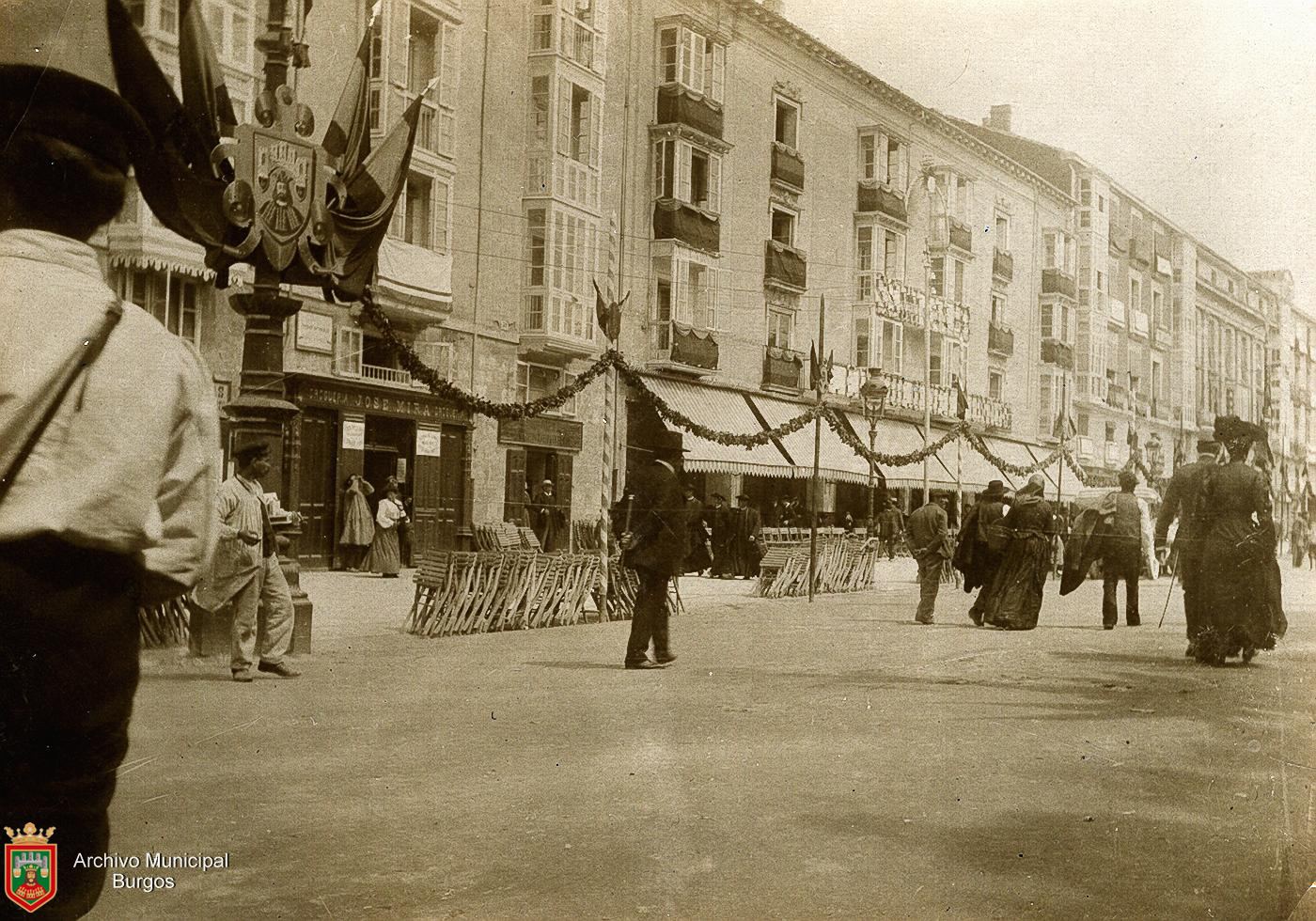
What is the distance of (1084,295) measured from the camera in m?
9.29

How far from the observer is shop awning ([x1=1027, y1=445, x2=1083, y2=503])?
1034 centimetres

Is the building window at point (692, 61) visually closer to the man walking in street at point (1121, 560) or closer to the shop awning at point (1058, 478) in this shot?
the shop awning at point (1058, 478)

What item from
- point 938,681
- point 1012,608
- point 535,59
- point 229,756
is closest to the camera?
point 229,756

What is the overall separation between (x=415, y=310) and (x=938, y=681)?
172 inches

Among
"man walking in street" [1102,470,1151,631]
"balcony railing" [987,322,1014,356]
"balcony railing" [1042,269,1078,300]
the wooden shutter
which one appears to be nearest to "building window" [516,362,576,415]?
the wooden shutter

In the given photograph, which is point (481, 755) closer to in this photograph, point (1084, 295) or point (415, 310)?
point (415, 310)

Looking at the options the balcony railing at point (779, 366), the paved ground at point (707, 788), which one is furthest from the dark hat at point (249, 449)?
the balcony railing at point (779, 366)

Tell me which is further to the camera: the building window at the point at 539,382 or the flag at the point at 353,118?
the building window at the point at 539,382

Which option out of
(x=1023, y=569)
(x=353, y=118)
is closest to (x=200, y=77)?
(x=353, y=118)

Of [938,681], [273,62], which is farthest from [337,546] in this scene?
[938,681]

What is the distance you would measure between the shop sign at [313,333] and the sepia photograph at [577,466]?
48 mm

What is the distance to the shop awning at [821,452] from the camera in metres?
8.20

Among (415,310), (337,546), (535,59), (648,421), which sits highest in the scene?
(535,59)

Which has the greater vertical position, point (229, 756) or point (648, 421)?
point (648, 421)
